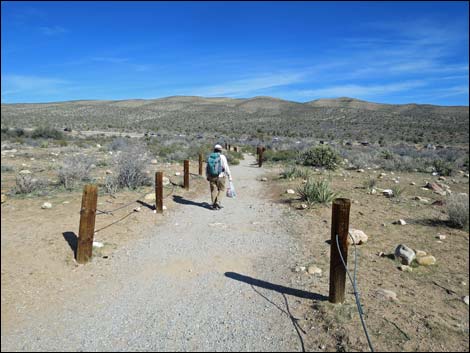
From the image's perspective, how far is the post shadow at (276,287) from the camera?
14.7 ft

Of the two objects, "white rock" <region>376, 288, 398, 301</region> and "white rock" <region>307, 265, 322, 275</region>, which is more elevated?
"white rock" <region>376, 288, 398, 301</region>

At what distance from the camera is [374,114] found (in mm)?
75375

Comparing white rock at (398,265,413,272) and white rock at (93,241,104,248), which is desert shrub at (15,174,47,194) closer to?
white rock at (93,241,104,248)

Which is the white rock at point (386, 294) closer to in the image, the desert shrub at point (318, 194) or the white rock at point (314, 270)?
the white rock at point (314, 270)

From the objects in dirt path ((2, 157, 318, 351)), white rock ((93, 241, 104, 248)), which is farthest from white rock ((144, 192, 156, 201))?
white rock ((93, 241, 104, 248))

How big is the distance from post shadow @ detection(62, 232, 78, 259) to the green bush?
13.2 metres

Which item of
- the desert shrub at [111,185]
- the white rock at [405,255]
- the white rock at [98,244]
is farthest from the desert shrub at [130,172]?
the white rock at [405,255]

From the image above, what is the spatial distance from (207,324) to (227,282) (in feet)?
3.52

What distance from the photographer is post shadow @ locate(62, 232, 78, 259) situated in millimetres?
5721

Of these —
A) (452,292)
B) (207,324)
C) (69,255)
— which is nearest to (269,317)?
(207,324)

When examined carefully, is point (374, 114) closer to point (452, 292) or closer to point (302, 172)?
point (302, 172)

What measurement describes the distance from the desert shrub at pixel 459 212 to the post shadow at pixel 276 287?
14.5ft

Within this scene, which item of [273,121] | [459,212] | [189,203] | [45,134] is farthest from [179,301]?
[273,121]

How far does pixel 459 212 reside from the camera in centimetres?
723
